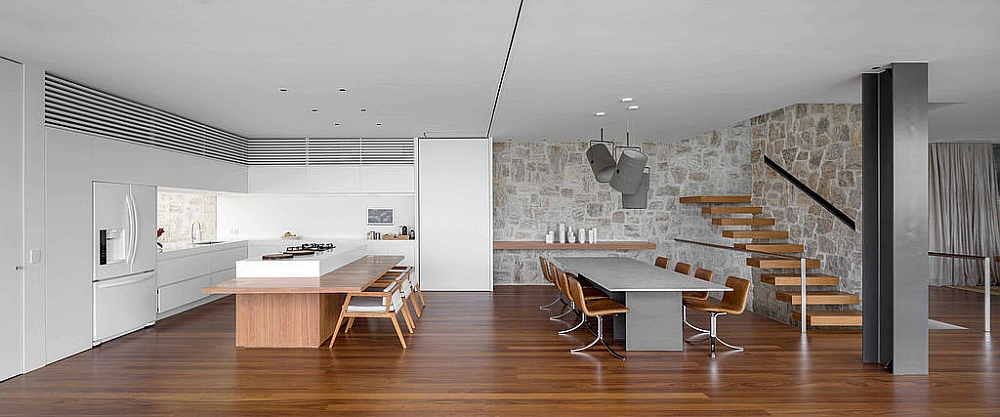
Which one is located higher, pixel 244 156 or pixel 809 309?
pixel 244 156

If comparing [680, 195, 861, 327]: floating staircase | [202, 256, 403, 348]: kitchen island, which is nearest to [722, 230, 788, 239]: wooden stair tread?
[680, 195, 861, 327]: floating staircase

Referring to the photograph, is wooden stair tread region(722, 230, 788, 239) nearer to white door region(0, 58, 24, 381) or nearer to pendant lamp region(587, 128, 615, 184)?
pendant lamp region(587, 128, 615, 184)

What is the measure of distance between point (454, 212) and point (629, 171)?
12.2 feet

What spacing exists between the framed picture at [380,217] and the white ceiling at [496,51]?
3.20 meters

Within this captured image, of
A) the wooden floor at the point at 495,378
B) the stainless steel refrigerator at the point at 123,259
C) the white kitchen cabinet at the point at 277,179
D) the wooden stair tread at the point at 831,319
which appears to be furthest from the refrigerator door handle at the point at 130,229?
the wooden stair tread at the point at 831,319

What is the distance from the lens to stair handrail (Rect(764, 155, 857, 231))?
6574mm

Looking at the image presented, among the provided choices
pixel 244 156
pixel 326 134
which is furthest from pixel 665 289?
pixel 244 156

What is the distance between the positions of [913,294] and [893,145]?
1.16m

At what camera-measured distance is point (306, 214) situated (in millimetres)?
9945

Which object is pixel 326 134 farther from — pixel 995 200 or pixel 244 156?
pixel 995 200

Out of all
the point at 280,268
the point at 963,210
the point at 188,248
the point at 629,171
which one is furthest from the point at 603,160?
the point at 963,210

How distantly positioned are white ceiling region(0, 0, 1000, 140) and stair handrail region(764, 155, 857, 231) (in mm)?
1128

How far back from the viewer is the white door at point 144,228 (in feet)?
20.5

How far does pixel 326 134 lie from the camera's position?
29.4ft
